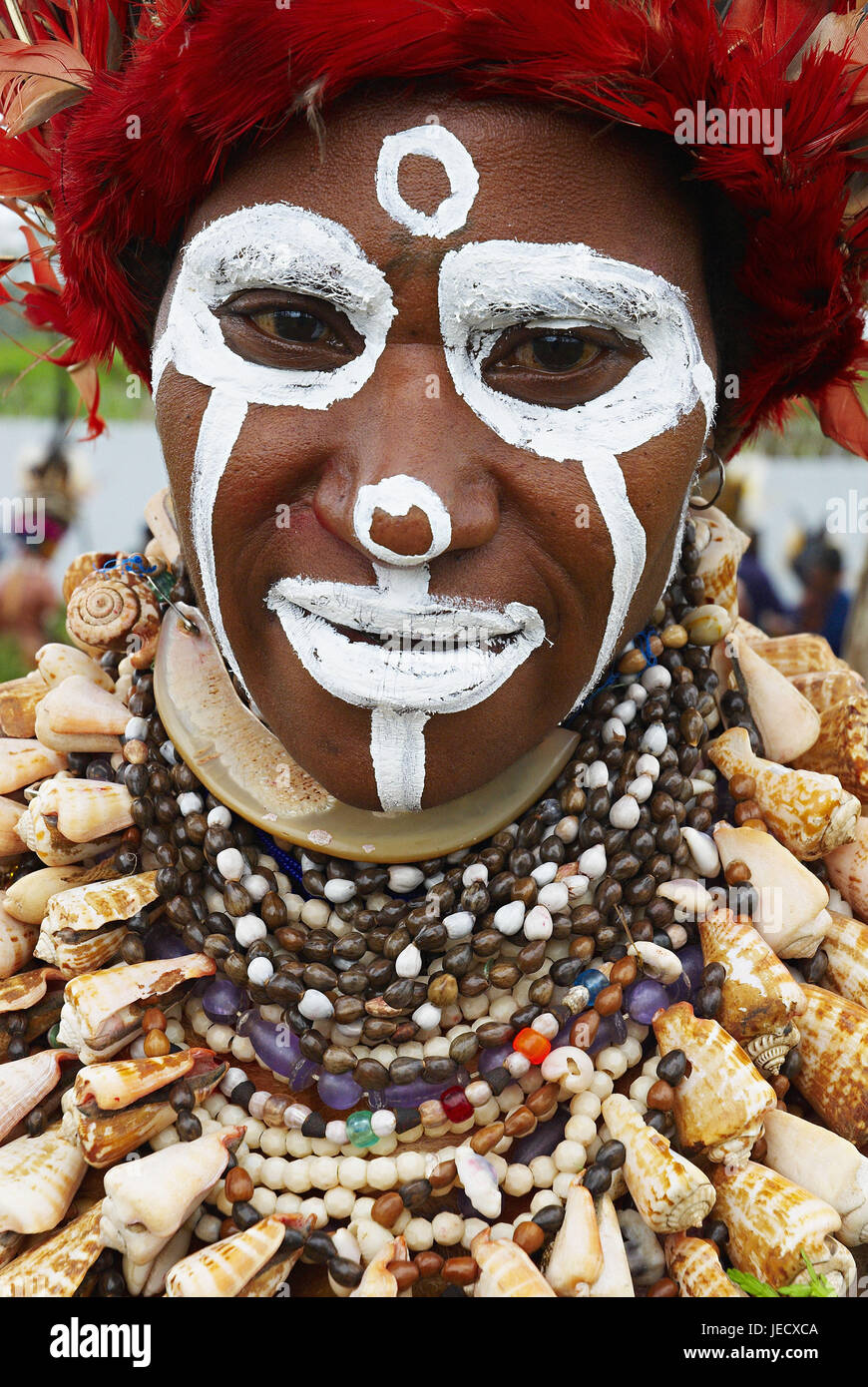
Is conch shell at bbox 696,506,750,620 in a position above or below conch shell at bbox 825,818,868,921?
above

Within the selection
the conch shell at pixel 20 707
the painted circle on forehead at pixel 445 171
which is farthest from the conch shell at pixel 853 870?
the conch shell at pixel 20 707

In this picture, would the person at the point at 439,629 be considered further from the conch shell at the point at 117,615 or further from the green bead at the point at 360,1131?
the conch shell at the point at 117,615

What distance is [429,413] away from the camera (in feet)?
5.01

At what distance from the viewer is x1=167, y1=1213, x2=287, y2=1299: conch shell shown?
1533 mm

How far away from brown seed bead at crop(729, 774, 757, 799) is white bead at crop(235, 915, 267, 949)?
0.79 metres

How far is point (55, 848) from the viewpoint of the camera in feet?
6.33

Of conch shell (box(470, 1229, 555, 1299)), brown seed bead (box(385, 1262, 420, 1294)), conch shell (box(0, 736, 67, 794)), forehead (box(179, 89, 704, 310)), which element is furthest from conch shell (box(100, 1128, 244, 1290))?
forehead (box(179, 89, 704, 310))

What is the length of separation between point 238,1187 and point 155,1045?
0.23 m

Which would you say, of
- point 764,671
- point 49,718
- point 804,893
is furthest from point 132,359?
point 804,893

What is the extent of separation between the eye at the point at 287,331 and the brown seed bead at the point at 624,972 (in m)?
0.94

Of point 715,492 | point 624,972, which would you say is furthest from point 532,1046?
point 715,492

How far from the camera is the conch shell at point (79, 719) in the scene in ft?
6.64

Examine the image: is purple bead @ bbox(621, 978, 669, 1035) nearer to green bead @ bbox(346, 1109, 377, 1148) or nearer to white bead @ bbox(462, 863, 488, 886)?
white bead @ bbox(462, 863, 488, 886)

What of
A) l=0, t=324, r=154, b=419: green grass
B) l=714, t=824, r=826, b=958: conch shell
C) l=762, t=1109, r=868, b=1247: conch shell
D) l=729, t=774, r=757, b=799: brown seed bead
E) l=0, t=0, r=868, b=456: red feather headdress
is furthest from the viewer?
l=0, t=324, r=154, b=419: green grass
